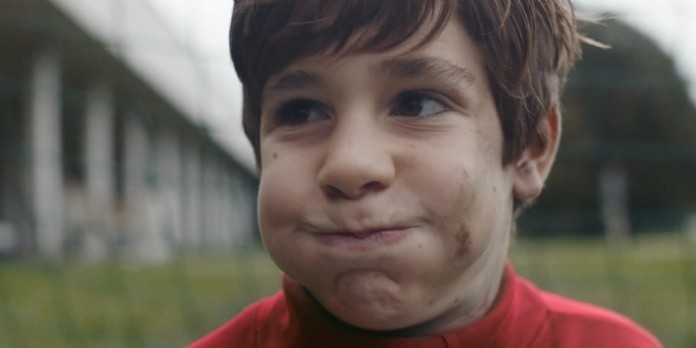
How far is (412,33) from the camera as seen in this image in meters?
0.83

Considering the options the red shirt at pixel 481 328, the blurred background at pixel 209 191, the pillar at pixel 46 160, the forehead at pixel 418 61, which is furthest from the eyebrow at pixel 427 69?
the pillar at pixel 46 160

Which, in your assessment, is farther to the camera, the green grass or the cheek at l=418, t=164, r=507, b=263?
the green grass

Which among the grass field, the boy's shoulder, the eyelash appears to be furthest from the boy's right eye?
the grass field

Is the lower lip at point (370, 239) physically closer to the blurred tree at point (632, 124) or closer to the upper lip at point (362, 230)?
the upper lip at point (362, 230)

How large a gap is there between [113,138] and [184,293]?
10.3 feet

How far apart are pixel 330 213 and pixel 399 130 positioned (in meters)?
0.09

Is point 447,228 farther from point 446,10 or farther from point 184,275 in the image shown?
point 184,275

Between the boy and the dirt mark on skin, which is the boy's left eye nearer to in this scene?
the boy

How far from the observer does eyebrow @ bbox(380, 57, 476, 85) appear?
0.83 meters

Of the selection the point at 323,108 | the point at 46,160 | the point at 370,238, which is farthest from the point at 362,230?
the point at 46,160

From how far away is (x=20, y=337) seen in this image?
3223 millimetres

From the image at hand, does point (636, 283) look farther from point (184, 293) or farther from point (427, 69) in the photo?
point (427, 69)

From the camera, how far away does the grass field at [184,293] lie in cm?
316

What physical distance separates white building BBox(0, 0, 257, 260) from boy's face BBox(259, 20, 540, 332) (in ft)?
5.46
